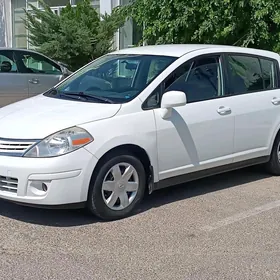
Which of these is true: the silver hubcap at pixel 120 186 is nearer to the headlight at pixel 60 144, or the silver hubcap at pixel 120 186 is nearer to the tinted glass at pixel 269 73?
the headlight at pixel 60 144

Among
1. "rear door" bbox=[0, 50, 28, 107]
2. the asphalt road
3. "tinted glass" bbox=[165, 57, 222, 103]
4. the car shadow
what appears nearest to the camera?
the asphalt road

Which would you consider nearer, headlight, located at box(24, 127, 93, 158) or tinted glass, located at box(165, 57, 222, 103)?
headlight, located at box(24, 127, 93, 158)

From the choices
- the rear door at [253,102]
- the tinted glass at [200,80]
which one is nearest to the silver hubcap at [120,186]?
the tinted glass at [200,80]

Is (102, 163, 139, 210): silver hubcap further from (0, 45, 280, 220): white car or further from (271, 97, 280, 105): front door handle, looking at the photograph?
(271, 97, 280, 105): front door handle

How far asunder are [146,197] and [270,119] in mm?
1824

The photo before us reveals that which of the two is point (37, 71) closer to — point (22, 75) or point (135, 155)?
point (22, 75)

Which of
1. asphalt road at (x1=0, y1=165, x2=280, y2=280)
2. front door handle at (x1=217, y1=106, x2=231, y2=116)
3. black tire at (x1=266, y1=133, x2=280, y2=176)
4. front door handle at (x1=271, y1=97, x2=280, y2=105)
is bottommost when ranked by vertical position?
asphalt road at (x1=0, y1=165, x2=280, y2=280)

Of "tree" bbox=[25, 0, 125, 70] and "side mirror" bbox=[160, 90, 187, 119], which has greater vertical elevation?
"tree" bbox=[25, 0, 125, 70]

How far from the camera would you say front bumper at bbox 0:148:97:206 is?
4.46 m

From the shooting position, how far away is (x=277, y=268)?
3953 millimetres

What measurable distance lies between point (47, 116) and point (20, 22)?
46.8 ft

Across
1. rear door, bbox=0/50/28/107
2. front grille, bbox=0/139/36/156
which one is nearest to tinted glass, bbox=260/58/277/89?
front grille, bbox=0/139/36/156

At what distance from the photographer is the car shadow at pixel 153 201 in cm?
492

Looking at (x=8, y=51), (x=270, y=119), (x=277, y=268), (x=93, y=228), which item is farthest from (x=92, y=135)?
(x=8, y=51)
